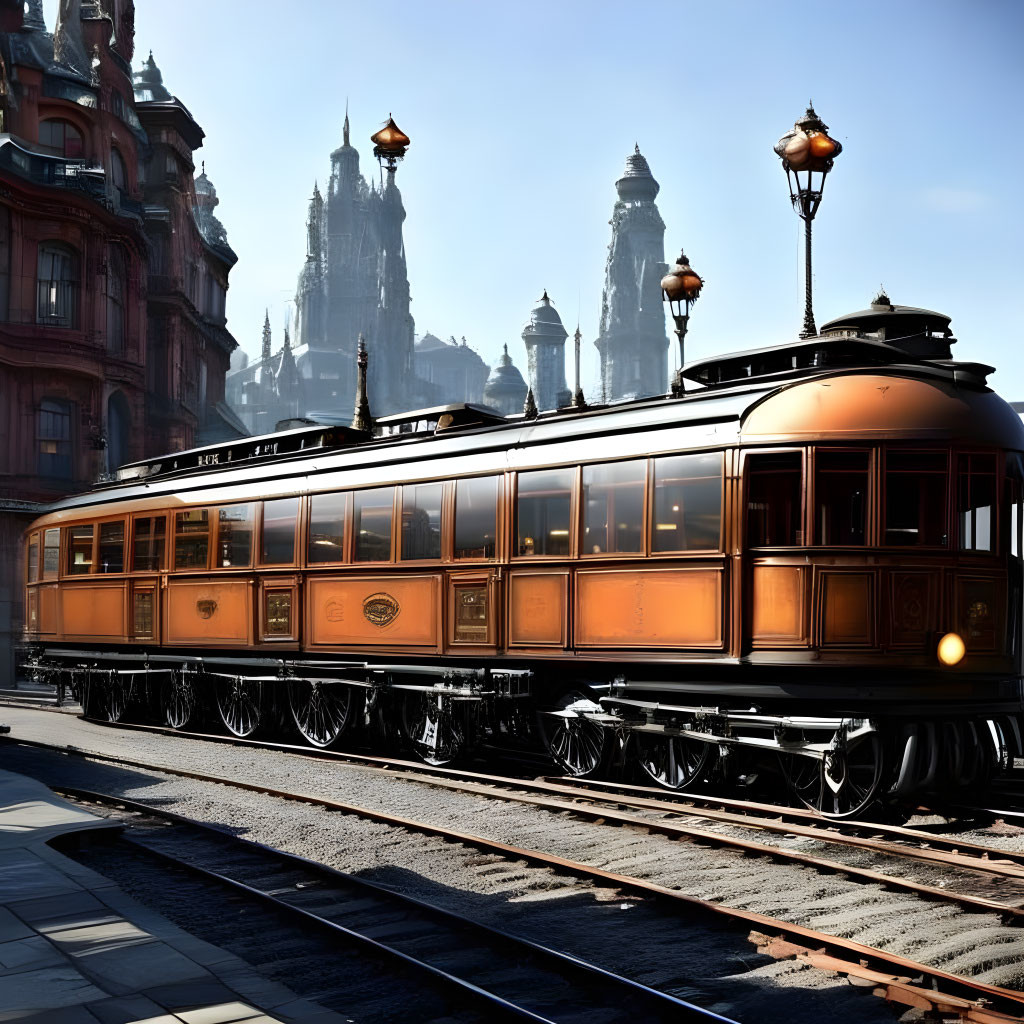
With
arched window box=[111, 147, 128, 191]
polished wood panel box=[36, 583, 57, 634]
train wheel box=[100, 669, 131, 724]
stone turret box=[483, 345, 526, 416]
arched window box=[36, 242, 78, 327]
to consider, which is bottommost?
train wheel box=[100, 669, 131, 724]

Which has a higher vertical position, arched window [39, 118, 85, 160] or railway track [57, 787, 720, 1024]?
arched window [39, 118, 85, 160]

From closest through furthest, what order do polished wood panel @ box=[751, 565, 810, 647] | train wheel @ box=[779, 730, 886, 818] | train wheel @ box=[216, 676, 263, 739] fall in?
train wheel @ box=[779, 730, 886, 818]
polished wood panel @ box=[751, 565, 810, 647]
train wheel @ box=[216, 676, 263, 739]

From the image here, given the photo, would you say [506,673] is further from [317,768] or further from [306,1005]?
[306,1005]

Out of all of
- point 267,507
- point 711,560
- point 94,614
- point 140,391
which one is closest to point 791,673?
point 711,560

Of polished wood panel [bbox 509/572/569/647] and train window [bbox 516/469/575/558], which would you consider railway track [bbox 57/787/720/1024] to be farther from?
train window [bbox 516/469/575/558]

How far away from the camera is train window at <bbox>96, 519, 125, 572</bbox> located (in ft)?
63.1

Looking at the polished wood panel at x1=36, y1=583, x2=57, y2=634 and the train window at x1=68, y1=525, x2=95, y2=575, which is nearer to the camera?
the train window at x1=68, y1=525, x2=95, y2=575

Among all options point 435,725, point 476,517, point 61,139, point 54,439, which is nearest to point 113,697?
point 435,725

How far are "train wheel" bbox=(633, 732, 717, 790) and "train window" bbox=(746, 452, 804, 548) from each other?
199cm

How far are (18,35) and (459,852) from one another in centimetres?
A: 4230

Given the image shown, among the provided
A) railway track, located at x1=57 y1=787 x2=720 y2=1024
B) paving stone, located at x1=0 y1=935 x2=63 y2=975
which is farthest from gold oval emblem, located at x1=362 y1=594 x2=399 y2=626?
paving stone, located at x1=0 y1=935 x2=63 y2=975

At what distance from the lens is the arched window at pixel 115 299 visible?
141ft

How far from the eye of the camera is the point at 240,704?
1752 cm

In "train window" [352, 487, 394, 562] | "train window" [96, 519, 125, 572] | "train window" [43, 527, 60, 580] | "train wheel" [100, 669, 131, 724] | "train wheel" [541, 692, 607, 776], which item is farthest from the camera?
"train window" [43, 527, 60, 580]
